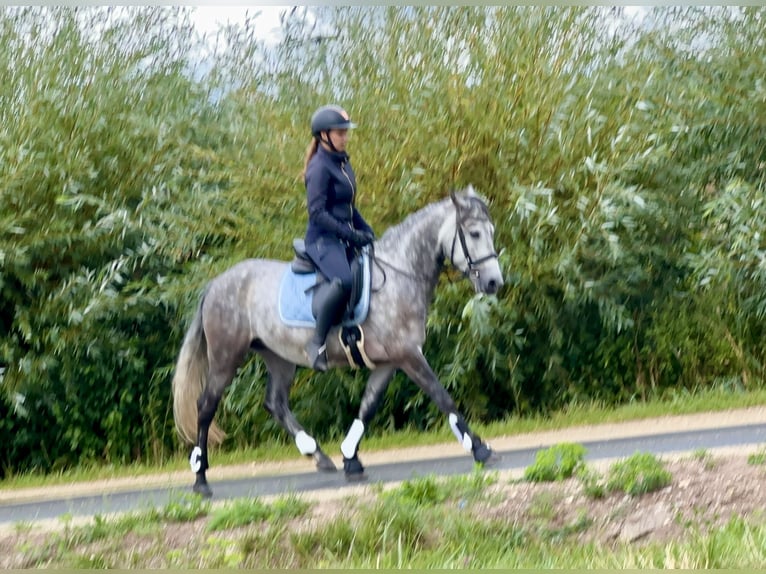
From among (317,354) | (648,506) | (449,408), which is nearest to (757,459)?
(648,506)

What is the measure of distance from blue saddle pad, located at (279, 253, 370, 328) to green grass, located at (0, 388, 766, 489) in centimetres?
205

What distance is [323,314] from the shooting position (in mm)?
8031

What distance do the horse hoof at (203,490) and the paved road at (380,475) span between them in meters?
0.06

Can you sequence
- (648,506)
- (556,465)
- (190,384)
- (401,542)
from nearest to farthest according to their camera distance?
(401,542) → (648,506) → (556,465) → (190,384)

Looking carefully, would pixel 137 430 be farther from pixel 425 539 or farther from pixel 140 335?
pixel 425 539

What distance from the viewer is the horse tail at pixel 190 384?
8891 millimetres

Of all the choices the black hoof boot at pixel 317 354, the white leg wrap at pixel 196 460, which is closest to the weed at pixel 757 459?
the black hoof boot at pixel 317 354

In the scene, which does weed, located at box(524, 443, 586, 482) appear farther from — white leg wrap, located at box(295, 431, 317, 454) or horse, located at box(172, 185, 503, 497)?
white leg wrap, located at box(295, 431, 317, 454)

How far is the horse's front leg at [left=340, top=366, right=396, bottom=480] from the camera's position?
8.22 meters

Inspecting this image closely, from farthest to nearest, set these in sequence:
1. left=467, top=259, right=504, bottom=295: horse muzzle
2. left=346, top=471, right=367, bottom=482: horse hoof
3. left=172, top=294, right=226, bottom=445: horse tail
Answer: left=172, top=294, right=226, bottom=445: horse tail
left=346, top=471, right=367, bottom=482: horse hoof
left=467, top=259, right=504, bottom=295: horse muzzle

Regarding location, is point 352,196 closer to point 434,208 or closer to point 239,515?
point 434,208

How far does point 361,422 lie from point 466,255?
1.61 metres

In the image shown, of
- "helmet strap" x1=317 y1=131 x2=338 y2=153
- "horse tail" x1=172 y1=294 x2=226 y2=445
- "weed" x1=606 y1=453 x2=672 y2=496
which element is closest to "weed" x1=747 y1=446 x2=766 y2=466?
"weed" x1=606 y1=453 x2=672 y2=496

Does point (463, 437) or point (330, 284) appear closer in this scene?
point (463, 437)
